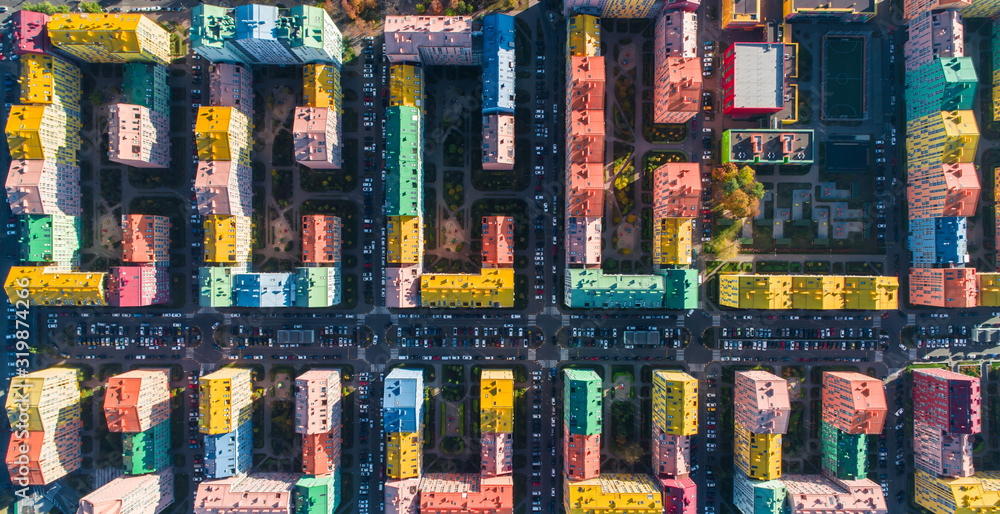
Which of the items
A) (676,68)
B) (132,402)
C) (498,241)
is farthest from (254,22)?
(676,68)

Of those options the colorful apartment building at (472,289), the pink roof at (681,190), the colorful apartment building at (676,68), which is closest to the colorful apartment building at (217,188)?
the colorful apartment building at (472,289)

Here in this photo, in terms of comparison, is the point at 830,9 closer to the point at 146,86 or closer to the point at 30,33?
the point at 146,86

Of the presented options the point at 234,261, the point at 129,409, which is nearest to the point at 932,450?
the point at 234,261

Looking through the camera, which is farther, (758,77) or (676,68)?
(758,77)

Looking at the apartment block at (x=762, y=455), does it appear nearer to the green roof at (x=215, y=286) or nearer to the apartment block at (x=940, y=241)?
the apartment block at (x=940, y=241)

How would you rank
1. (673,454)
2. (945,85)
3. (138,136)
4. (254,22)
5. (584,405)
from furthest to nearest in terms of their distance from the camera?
(673,454) → (138,136) → (584,405) → (945,85) → (254,22)

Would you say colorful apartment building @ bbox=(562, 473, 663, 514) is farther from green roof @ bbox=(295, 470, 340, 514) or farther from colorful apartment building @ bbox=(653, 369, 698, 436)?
green roof @ bbox=(295, 470, 340, 514)
